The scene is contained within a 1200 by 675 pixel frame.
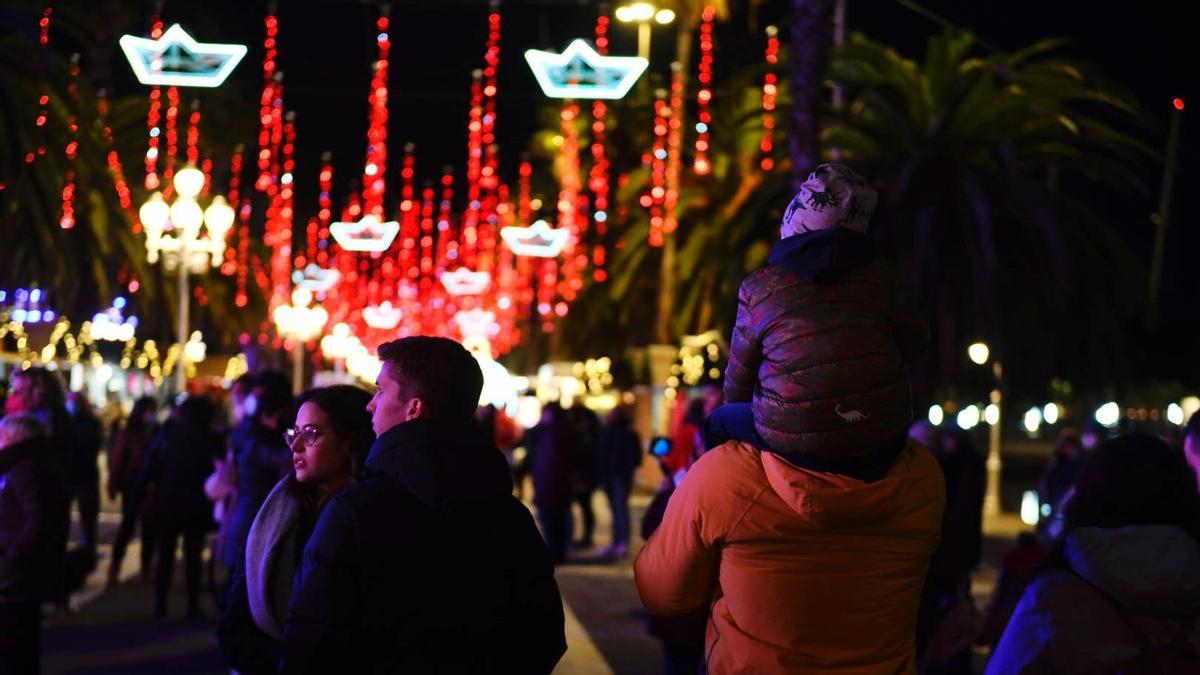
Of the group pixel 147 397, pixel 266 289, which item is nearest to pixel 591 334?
pixel 266 289

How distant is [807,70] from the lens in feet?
52.1

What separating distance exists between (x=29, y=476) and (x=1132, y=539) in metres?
5.38

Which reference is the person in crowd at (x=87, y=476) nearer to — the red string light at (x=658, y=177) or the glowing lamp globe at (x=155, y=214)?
the glowing lamp globe at (x=155, y=214)

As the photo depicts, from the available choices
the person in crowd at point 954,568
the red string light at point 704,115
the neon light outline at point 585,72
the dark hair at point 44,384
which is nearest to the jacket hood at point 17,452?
the dark hair at point 44,384

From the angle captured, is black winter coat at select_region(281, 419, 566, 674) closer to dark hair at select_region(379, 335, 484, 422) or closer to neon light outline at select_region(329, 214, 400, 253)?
dark hair at select_region(379, 335, 484, 422)

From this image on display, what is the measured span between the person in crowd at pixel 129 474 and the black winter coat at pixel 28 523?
8.14 m

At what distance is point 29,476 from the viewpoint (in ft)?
27.2

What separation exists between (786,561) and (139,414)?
15.3 metres

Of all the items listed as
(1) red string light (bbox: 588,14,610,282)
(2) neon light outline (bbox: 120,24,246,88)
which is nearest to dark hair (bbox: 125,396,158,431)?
(2) neon light outline (bbox: 120,24,246,88)

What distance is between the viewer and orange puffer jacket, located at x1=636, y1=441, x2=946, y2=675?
3721 millimetres

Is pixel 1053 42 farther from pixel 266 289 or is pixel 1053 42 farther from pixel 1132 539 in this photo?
pixel 266 289

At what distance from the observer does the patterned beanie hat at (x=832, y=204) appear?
12.7ft

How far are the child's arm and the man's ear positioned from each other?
0.82 m

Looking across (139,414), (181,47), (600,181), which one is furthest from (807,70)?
(600,181)
